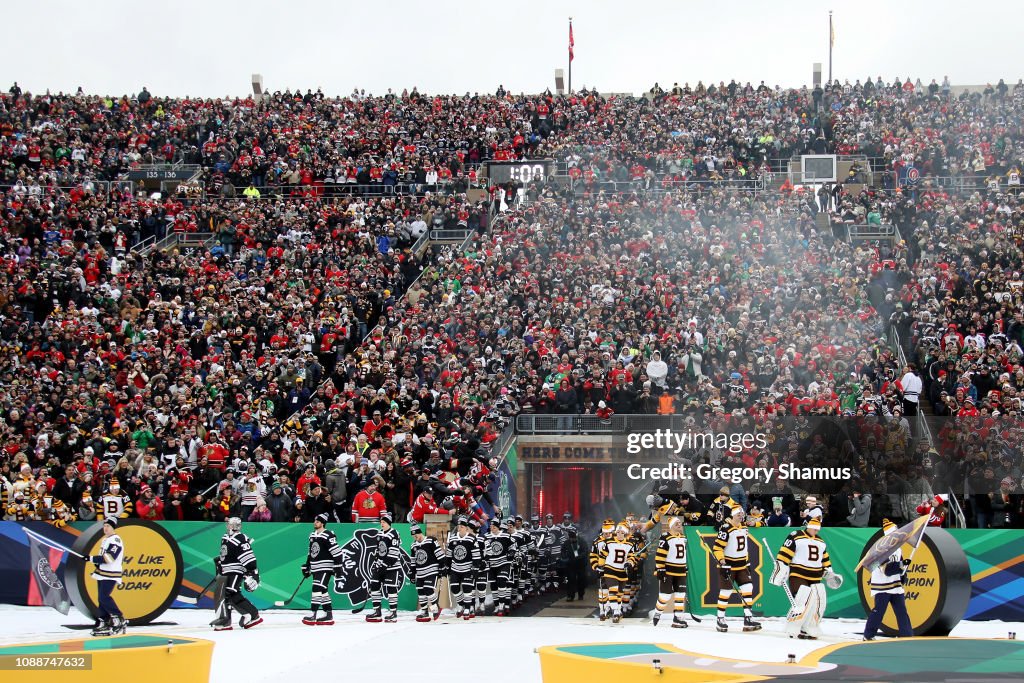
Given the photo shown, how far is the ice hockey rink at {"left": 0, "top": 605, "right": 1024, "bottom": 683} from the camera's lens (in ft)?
49.1

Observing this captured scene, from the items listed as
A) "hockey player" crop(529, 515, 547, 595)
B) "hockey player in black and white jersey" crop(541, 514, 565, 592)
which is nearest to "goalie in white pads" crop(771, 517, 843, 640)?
"hockey player" crop(529, 515, 547, 595)

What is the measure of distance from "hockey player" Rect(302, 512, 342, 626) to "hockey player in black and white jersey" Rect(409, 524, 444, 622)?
4.38 feet

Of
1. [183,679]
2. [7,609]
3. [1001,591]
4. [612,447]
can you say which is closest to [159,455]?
[7,609]

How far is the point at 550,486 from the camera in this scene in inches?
1056

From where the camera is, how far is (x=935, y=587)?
17.0 meters

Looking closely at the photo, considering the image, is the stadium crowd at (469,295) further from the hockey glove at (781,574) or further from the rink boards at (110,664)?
the rink boards at (110,664)

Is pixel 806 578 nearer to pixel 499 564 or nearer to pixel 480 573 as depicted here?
pixel 499 564

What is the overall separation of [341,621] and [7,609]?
20.5ft

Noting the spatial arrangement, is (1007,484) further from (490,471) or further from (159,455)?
(159,455)

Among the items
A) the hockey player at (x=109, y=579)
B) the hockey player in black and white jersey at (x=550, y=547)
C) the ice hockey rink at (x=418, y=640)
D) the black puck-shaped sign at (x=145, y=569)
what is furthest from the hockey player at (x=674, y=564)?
the hockey player at (x=109, y=579)

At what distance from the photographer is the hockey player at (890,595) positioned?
16656mm

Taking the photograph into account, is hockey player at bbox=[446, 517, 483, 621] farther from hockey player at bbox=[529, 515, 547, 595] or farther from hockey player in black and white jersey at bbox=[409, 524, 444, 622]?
hockey player at bbox=[529, 515, 547, 595]

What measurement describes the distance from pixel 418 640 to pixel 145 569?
515cm

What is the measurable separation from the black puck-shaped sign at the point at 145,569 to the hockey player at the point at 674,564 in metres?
7.62
